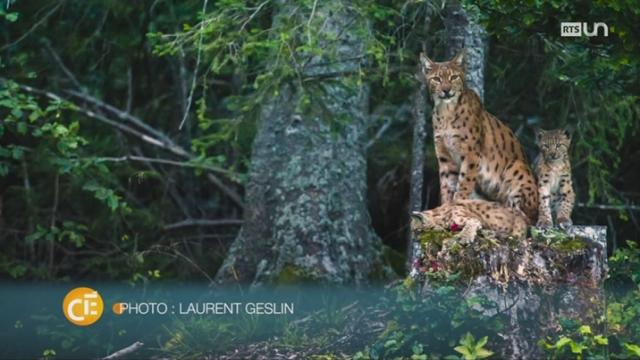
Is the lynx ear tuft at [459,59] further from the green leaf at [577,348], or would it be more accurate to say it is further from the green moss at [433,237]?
the green leaf at [577,348]

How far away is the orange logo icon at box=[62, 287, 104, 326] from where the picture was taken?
452 inches

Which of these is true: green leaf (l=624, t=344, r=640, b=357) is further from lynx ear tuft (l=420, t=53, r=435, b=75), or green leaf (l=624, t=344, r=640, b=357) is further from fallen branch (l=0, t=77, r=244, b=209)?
fallen branch (l=0, t=77, r=244, b=209)

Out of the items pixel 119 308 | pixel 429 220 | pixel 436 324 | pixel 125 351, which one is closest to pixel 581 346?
pixel 436 324

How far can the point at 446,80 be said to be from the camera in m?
9.28

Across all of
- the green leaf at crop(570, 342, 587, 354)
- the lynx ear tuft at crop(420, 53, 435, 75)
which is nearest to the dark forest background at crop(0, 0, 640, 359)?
the green leaf at crop(570, 342, 587, 354)

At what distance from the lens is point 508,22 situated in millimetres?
8258

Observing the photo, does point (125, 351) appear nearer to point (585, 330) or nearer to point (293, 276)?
point (293, 276)

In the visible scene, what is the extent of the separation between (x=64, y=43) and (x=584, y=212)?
5805 millimetres

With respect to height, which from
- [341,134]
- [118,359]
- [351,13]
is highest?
[351,13]

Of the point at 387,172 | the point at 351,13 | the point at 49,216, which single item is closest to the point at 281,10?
Answer: the point at 351,13

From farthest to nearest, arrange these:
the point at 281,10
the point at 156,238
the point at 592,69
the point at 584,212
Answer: the point at 156,238, the point at 584,212, the point at 281,10, the point at 592,69

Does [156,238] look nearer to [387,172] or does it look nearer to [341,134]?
[387,172]

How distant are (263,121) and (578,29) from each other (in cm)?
386

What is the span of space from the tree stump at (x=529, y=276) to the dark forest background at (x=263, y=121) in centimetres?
123
